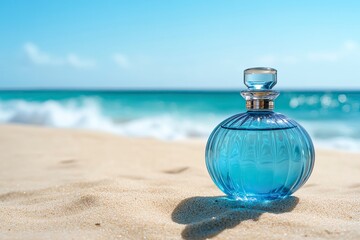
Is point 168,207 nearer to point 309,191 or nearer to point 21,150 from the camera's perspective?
point 309,191

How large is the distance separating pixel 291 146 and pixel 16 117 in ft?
36.7

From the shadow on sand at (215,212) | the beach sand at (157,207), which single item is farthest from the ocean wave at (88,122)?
the shadow on sand at (215,212)

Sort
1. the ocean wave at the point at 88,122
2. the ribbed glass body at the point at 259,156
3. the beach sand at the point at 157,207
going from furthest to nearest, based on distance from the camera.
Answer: the ocean wave at the point at 88,122 < the ribbed glass body at the point at 259,156 < the beach sand at the point at 157,207

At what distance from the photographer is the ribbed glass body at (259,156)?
182 centimetres

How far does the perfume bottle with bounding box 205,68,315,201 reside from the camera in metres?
1.82

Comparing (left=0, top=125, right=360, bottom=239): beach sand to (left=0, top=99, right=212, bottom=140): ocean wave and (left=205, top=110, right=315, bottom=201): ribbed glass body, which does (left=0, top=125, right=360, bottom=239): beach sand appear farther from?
(left=0, top=99, right=212, bottom=140): ocean wave

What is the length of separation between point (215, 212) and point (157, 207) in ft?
0.82

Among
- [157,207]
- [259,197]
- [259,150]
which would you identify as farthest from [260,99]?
[157,207]

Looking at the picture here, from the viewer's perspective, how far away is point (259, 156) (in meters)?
1.81

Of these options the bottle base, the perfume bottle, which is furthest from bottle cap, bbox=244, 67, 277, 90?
the bottle base

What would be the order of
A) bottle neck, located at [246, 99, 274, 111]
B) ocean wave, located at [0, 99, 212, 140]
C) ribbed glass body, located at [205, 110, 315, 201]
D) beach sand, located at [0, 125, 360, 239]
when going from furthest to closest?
ocean wave, located at [0, 99, 212, 140] → bottle neck, located at [246, 99, 274, 111] → ribbed glass body, located at [205, 110, 315, 201] → beach sand, located at [0, 125, 360, 239]

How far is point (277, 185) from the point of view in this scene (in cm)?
188

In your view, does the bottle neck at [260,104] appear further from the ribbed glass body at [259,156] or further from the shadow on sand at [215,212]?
the shadow on sand at [215,212]

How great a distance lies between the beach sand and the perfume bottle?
10 centimetres
